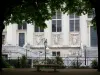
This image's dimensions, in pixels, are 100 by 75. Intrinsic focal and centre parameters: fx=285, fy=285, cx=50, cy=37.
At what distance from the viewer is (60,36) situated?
55312 mm

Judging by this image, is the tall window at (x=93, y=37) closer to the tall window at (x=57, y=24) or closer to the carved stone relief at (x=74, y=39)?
the carved stone relief at (x=74, y=39)

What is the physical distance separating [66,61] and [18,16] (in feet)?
60.6

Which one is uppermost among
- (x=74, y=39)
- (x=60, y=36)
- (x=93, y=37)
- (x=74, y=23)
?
(x=74, y=23)

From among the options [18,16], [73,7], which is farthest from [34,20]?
[73,7]

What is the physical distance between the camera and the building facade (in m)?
54.0

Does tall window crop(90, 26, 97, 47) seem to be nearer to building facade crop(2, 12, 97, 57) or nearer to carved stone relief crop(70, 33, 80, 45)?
building facade crop(2, 12, 97, 57)

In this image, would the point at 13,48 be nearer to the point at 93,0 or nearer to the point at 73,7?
the point at 73,7

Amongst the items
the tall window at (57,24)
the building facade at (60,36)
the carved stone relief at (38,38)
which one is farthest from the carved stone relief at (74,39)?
the carved stone relief at (38,38)

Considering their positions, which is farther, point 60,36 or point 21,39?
point 21,39

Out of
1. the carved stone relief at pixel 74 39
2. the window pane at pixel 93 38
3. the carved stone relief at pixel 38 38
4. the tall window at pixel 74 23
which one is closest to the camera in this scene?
the window pane at pixel 93 38

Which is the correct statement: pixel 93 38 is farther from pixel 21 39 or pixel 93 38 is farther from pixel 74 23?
pixel 21 39

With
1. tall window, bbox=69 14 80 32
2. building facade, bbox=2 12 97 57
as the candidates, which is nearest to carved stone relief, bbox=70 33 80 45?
building facade, bbox=2 12 97 57

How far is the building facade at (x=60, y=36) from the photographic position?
54009 millimetres

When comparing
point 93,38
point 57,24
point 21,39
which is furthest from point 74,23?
point 21,39
